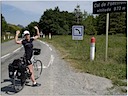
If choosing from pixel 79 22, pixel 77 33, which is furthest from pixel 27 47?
pixel 79 22

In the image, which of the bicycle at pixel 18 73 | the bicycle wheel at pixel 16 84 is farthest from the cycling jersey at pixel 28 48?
the bicycle wheel at pixel 16 84

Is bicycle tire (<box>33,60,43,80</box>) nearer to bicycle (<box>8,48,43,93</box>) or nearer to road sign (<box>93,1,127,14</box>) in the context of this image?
bicycle (<box>8,48,43,93</box>)

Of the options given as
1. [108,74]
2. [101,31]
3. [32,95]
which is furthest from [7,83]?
[101,31]

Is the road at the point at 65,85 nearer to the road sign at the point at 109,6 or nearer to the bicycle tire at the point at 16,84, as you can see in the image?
the bicycle tire at the point at 16,84

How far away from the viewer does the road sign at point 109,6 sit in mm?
11820

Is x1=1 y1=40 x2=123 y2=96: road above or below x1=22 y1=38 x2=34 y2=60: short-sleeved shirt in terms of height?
below

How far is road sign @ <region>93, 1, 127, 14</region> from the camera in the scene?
465 inches

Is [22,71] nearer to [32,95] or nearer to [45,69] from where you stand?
[32,95]

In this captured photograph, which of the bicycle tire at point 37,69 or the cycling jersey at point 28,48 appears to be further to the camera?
the bicycle tire at point 37,69

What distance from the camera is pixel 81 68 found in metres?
11.1

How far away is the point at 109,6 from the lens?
41.0 feet

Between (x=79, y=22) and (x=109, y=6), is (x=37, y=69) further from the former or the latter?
(x=79, y=22)

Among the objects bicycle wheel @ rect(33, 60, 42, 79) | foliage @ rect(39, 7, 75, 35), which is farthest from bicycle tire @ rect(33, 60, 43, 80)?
foliage @ rect(39, 7, 75, 35)

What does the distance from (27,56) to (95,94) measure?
2.14 metres
